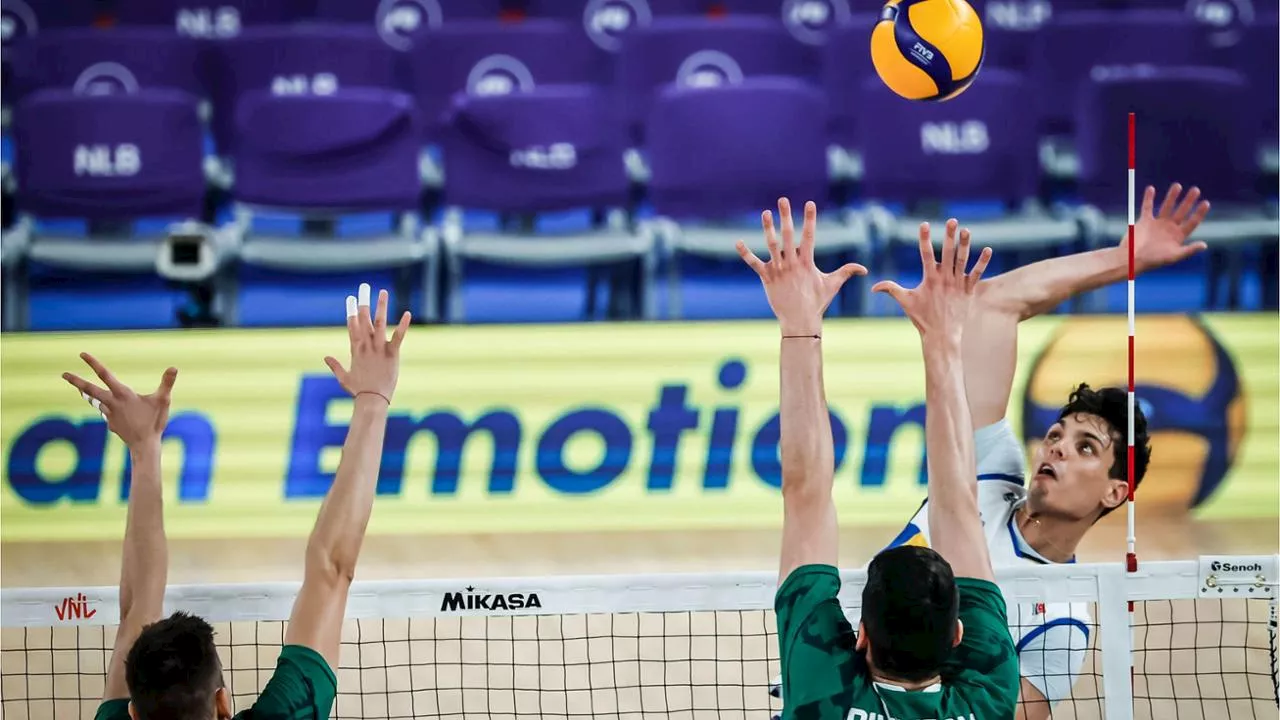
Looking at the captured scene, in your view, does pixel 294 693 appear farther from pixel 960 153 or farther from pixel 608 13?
pixel 608 13

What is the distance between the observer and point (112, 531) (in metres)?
8.23

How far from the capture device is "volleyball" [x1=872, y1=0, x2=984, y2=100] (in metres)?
5.49

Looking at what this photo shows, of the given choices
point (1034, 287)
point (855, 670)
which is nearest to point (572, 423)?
point (1034, 287)

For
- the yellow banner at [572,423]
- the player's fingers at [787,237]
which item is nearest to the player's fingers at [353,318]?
the player's fingers at [787,237]

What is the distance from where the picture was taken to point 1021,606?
437 centimetres

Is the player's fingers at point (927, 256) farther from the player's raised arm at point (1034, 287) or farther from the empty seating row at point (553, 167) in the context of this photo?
the empty seating row at point (553, 167)

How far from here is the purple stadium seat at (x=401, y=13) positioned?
31.0 feet

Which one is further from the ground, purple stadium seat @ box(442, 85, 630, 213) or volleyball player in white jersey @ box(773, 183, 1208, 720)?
purple stadium seat @ box(442, 85, 630, 213)

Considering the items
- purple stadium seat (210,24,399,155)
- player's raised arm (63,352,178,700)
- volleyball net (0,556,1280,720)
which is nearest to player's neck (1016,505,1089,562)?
volleyball net (0,556,1280,720)

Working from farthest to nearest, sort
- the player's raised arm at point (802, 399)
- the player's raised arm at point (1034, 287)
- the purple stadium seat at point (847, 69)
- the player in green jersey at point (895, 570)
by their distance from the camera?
the purple stadium seat at point (847, 69) → the player's raised arm at point (1034, 287) → the player's raised arm at point (802, 399) → the player in green jersey at point (895, 570)

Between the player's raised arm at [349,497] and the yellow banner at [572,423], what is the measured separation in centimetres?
495

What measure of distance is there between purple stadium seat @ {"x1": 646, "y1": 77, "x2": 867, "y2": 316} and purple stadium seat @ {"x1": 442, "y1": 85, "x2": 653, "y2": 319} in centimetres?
30

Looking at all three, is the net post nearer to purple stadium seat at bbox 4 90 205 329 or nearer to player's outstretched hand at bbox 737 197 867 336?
player's outstretched hand at bbox 737 197 867 336

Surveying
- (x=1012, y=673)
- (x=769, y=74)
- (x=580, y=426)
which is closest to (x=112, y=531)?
(x=580, y=426)
